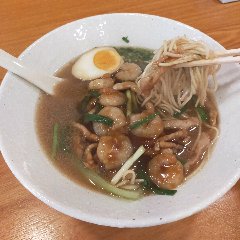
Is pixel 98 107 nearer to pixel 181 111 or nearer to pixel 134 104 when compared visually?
pixel 134 104

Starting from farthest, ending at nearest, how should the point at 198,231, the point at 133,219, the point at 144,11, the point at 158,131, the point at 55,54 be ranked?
the point at 144,11, the point at 55,54, the point at 158,131, the point at 198,231, the point at 133,219

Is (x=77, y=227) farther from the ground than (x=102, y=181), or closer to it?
closer to it

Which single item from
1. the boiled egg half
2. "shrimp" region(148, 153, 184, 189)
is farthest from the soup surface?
the boiled egg half

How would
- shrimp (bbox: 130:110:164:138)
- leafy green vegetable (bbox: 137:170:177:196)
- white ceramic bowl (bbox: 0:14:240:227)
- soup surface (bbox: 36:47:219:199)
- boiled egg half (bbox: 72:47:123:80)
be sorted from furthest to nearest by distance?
boiled egg half (bbox: 72:47:123:80) → shrimp (bbox: 130:110:164:138) → soup surface (bbox: 36:47:219:199) → leafy green vegetable (bbox: 137:170:177:196) → white ceramic bowl (bbox: 0:14:240:227)

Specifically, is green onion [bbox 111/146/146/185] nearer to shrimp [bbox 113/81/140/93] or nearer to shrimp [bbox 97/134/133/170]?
shrimp [bbox 97/134/133/170]

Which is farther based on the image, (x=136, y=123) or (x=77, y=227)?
(x=136, y=123)

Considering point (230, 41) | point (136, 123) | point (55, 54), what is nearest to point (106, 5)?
point (55, 54)

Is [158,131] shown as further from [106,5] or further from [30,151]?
[106,5]
